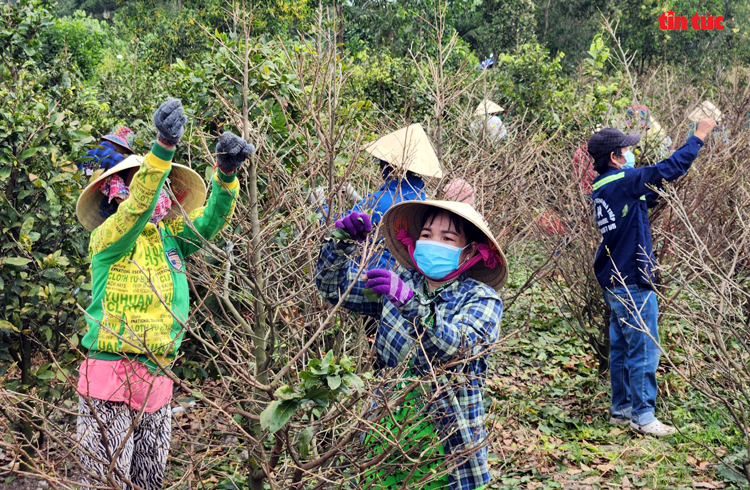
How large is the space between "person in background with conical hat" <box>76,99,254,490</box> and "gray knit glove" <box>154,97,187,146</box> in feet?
0.48

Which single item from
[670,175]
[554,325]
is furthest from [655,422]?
[554,325]

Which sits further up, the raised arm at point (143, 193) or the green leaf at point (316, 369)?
the raised arm at point (143, 193)

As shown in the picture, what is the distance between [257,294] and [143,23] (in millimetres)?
24177

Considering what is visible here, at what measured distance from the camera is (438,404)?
229 cm

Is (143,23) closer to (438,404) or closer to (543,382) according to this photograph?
(543,382)

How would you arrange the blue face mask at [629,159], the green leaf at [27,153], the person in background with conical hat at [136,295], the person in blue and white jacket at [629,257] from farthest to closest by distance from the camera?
the blue face mask at [629,159] < the person in blue and white jacket at [629,257] < the green leaf at [27,153] < the person in background with conical hat at [136,295]

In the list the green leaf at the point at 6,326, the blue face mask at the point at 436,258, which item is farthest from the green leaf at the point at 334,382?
the green leaf at the point at 6,326

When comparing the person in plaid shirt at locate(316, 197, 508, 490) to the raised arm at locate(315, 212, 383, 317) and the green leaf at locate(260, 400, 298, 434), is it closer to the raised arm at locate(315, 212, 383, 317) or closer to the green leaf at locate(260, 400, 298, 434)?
the raised arm at locate(315, 212, 383, 317)

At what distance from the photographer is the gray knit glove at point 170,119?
2.22 metres

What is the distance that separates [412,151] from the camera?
12.8ft

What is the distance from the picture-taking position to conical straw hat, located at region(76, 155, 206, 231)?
9.41 ft

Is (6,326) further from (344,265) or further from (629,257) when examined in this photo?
(629,257)

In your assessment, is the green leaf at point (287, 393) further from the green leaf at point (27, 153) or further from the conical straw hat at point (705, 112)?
the conical straw hat at point (705, 112)

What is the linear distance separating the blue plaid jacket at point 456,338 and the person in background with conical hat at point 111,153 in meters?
2.08
